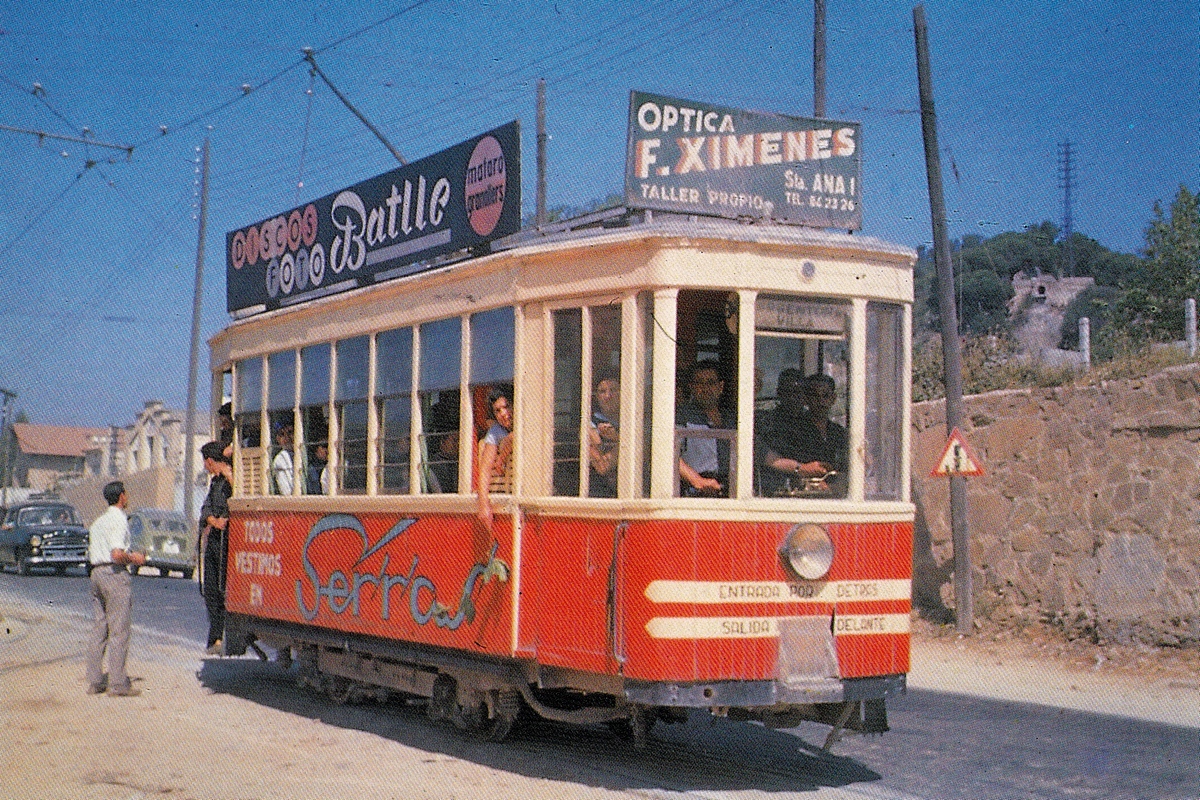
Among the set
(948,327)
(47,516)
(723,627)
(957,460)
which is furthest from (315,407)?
(47,516)

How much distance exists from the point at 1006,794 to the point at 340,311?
611cm

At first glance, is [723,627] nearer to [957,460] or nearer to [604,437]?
[604,437]

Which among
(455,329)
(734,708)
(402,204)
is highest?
(402,204)

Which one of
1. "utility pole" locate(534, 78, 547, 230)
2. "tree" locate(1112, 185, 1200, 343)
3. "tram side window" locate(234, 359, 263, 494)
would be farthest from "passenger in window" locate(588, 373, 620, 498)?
"tree" locate(1112, 185, 1200, 343)

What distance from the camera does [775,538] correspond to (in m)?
7.72

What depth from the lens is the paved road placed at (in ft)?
27.2

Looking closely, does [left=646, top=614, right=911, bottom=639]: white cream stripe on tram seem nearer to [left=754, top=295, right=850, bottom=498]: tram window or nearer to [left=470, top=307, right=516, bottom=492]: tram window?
[left=754, top=295, right=850, bottom=498]: tram window

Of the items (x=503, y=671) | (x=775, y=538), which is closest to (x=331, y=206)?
(x=503, y=671)

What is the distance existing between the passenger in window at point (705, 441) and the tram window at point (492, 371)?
130cm

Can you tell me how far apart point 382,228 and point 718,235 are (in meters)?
4.09

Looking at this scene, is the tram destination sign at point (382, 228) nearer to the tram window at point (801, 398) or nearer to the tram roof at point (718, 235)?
the tram roof at point (718, 235)

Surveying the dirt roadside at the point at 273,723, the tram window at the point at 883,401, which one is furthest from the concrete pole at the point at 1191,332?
the tram window at the point at 883,401

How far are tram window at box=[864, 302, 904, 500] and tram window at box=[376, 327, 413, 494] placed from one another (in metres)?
3.36

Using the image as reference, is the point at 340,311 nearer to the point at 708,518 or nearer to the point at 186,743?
the point at 186,743
